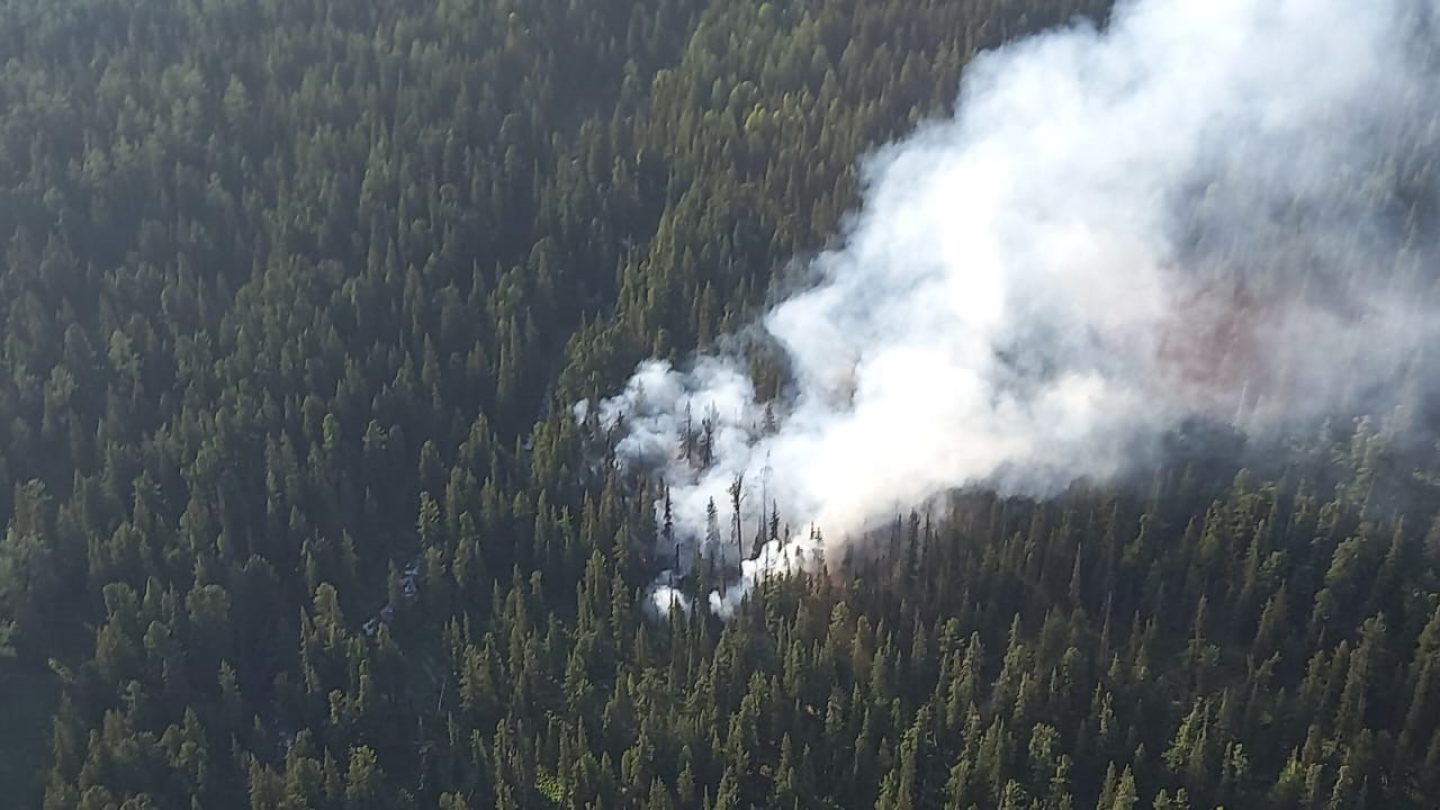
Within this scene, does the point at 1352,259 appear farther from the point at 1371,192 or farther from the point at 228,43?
the point at 228,43

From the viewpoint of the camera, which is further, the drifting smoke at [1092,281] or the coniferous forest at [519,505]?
the drifting smoke at [1092,281]

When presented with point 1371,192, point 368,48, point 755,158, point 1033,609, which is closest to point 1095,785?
point 1033,609

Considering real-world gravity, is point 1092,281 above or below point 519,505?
above

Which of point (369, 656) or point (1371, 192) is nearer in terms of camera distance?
point (369, 656)

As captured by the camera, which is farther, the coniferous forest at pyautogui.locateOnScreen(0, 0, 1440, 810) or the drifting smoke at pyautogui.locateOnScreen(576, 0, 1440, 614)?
the drifting smoke at pyautogui.locateOnScreen(576, 0, 1440, 614)

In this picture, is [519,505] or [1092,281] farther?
[1092,281]
